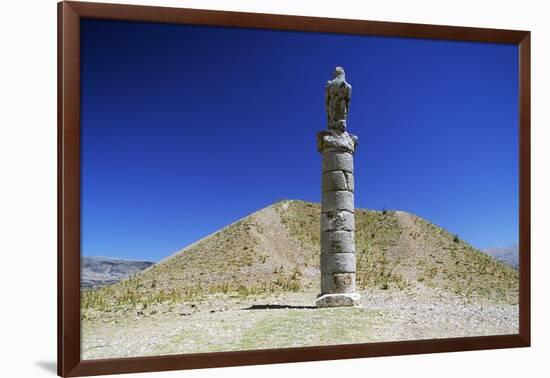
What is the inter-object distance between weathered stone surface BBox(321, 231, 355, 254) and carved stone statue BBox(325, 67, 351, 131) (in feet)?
7.51

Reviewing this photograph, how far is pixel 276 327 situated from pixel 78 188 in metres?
4.28

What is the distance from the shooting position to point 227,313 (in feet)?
44.4

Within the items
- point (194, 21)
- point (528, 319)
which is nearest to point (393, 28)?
point (194, 21)

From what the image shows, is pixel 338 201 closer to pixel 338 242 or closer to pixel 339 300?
pixel 338 242

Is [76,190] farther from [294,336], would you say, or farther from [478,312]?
[478,312]

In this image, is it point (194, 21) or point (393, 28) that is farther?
point (393, 28)

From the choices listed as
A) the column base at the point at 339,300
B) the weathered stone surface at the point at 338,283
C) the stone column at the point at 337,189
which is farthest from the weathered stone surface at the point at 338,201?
the column base at the point at 339,300

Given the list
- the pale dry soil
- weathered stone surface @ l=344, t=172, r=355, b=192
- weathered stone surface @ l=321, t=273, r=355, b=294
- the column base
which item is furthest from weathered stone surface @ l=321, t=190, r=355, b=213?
the pale dry soil

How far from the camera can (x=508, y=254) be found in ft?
41.7

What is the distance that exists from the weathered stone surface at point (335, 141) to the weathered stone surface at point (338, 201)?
953 millimetres

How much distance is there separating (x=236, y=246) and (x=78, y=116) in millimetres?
17298

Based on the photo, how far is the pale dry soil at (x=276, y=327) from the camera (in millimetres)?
10078

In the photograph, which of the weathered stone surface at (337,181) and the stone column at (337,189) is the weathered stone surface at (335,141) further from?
the weathered stone surface at (337,181)

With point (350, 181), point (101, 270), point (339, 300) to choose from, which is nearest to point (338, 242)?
point (339, 300)
